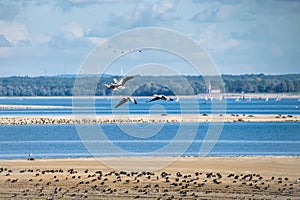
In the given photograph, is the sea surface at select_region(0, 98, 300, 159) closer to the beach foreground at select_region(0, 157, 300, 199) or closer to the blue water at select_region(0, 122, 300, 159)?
the blue water at select_region(0, 122, 300, 159)

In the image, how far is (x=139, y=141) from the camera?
74312 millimetres

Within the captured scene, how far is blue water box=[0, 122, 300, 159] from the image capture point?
2401 inches

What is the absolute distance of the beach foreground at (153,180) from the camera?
36.2 meters

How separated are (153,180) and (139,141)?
33614 mm

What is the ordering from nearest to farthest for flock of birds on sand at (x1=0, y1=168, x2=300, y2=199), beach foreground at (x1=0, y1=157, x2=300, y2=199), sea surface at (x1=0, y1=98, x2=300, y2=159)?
flock of birds on sand at (x1=0, y1=168, x2=300, y2=199) → beach foreground at (x1=0, y1=157, x2=300, y2=199) → sea surface at (x1=0, y1=98, x2=300, y2=159)

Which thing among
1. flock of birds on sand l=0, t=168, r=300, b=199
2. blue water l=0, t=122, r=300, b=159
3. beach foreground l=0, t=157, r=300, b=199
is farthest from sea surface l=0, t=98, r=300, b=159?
flock of birds on sand l=0, t=168, r=300, b=199

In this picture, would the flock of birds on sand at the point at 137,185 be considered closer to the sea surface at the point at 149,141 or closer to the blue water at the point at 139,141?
the sea surface at the point at 149,141

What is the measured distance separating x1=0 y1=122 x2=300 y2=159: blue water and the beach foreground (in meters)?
9.34

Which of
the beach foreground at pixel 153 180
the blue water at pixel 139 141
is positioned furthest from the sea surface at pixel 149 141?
the beach foreground at pixel 153 180

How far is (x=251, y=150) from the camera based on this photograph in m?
64.2

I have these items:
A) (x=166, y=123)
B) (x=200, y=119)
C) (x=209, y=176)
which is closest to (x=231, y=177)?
(x=209, y=176)

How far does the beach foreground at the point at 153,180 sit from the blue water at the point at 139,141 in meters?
9.34

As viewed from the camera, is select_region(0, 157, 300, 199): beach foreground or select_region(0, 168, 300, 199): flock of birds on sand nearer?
select_region(0, 168, 300, 199): flock of birds on sand

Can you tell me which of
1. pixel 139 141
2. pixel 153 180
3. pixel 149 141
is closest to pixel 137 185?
pixel 153 180
